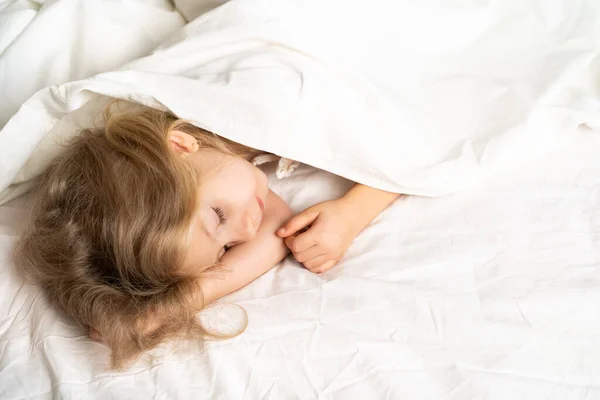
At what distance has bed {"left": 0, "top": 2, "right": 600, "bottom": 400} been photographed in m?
0.71

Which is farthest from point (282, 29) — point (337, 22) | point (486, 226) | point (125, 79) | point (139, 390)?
point (139, 390)

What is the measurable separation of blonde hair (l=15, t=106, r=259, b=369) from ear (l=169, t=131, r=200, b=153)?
4 centimetres

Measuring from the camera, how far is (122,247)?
79 cm

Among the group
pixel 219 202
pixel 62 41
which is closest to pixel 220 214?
pixel 219 202

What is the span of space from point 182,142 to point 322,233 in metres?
0.24

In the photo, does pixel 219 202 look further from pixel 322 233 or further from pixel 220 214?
pixel 322 233

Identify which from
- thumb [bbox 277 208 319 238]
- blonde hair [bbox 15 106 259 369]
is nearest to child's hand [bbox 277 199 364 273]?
thumb [bbox 277 208 319 238]

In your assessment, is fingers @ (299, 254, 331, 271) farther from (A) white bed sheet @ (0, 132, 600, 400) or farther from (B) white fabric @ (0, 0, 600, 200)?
(B) white fabric @ (0, 0, 600, 200)

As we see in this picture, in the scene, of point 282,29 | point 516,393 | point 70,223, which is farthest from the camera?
point 282,29

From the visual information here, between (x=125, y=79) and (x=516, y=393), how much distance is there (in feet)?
2.13

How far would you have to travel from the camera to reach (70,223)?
2.70 feet

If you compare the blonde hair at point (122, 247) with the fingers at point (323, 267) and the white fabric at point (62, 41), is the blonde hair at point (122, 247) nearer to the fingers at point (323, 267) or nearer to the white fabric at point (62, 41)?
the fingers at point (323, 267)

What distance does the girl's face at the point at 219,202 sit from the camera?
85 cm

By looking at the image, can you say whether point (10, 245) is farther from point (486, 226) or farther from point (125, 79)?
point (486, 226)
